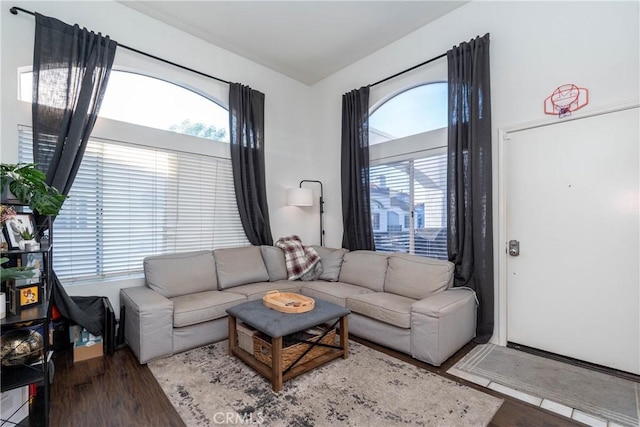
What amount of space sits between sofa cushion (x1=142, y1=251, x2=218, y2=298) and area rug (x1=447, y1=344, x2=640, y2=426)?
2.47m

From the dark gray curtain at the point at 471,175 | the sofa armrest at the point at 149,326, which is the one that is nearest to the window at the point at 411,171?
the dark gray curtain at the point at 471,175

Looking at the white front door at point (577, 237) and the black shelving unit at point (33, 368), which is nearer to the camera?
the black shelving unit at point (33, 368)

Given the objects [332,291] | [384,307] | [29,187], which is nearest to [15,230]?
[29,187]

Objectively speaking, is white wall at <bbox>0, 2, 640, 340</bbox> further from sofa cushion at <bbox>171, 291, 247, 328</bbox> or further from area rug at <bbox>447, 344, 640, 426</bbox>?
sofa cushion at <bbox>171, 291, 247, 328</bbox>

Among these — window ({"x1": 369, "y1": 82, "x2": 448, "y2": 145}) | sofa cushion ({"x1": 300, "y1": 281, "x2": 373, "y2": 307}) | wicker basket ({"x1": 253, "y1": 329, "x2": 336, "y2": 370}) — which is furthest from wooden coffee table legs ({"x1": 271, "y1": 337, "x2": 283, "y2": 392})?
window ({"x1": 369, "y1": 82, "x2": 448, "y2": 145})

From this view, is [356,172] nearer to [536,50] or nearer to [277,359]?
[536,50]

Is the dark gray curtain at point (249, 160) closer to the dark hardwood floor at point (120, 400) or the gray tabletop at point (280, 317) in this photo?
the gray tabletop at point (280, 317)

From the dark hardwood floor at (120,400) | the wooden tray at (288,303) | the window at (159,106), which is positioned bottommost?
the dark hardwood floor at (120,400)

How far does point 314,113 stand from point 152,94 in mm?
2338

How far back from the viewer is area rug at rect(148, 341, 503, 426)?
5.64ft

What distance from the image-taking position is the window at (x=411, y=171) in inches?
127

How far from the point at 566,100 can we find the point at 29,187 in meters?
4.00

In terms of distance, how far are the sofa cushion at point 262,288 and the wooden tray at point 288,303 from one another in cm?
49

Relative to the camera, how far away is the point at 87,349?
2432mm
